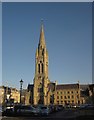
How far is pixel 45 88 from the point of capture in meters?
130

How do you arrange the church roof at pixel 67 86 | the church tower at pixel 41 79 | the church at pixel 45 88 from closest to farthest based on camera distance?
the church tower at pixel 41 79 → the church at pixel 45 88 → the church roof at pixel 67 86

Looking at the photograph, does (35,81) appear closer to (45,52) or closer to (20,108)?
(45,52)

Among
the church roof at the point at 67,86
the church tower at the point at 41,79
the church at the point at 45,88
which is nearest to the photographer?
the church tower at the point at 41,79

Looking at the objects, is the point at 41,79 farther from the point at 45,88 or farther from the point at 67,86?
the point at 67,86

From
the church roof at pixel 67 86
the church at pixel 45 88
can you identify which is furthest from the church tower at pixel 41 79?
the church roof at pixel 67 86

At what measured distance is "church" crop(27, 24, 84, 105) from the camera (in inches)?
5098

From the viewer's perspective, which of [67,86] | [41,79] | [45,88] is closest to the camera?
[41,79]

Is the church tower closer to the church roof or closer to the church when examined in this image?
the church

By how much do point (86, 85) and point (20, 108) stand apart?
11654 centimetres

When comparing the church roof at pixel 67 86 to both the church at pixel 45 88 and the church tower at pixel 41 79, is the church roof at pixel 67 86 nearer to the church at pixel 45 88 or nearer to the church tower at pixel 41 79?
the church at pixel 45 88

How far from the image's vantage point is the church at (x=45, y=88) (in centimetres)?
12950

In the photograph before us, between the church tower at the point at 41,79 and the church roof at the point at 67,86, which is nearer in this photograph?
the church tower at the point at 41,79

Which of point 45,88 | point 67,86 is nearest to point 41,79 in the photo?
point 45,88

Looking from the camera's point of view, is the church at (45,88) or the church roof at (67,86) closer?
the church at (45,88)
